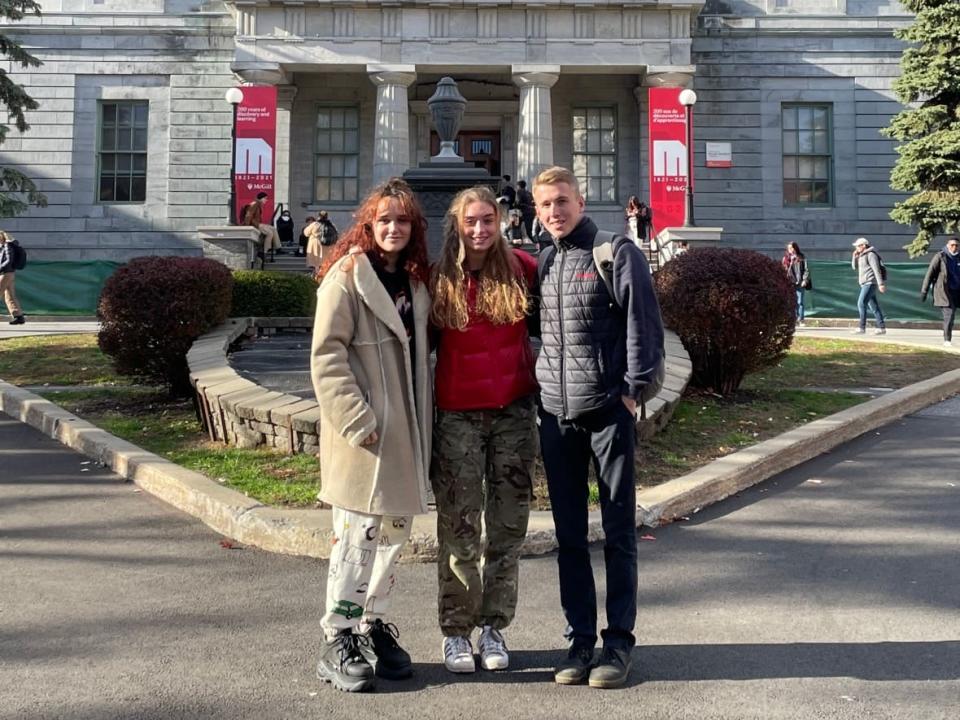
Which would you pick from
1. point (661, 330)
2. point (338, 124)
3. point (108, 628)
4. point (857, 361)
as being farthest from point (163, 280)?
point (338, 124)

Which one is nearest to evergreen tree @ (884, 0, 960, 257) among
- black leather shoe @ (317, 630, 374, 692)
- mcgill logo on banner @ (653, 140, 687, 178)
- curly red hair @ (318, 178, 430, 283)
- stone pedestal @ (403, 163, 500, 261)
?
mcgill logo on banner @ (653, 140, 687, 178)

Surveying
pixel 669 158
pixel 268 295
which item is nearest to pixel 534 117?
pixel 669 158

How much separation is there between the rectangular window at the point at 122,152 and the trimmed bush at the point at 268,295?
17.0m

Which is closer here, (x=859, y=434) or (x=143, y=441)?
(x=143, y=441)

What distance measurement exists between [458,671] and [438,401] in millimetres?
1077

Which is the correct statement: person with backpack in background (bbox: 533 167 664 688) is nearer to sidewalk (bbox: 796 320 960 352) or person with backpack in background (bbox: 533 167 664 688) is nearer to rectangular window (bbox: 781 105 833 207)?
sidewalk (bbox: 796 320 960 352)

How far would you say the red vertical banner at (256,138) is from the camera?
2406cm

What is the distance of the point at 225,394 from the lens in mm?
6984

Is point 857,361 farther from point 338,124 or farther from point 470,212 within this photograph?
point 338,124

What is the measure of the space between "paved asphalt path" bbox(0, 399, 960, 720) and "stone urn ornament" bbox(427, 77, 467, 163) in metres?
4.48

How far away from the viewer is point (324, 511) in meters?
5.05

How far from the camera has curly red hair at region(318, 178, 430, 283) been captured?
Answer: 349 centimetres

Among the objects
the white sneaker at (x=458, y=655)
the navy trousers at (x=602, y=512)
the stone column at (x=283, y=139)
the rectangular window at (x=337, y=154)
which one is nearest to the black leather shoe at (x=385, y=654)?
the white sneaker at (x=458, y=655)

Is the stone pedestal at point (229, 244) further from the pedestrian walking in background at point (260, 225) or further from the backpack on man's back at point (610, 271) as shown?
the backpack on man's back at point (610, 271)
